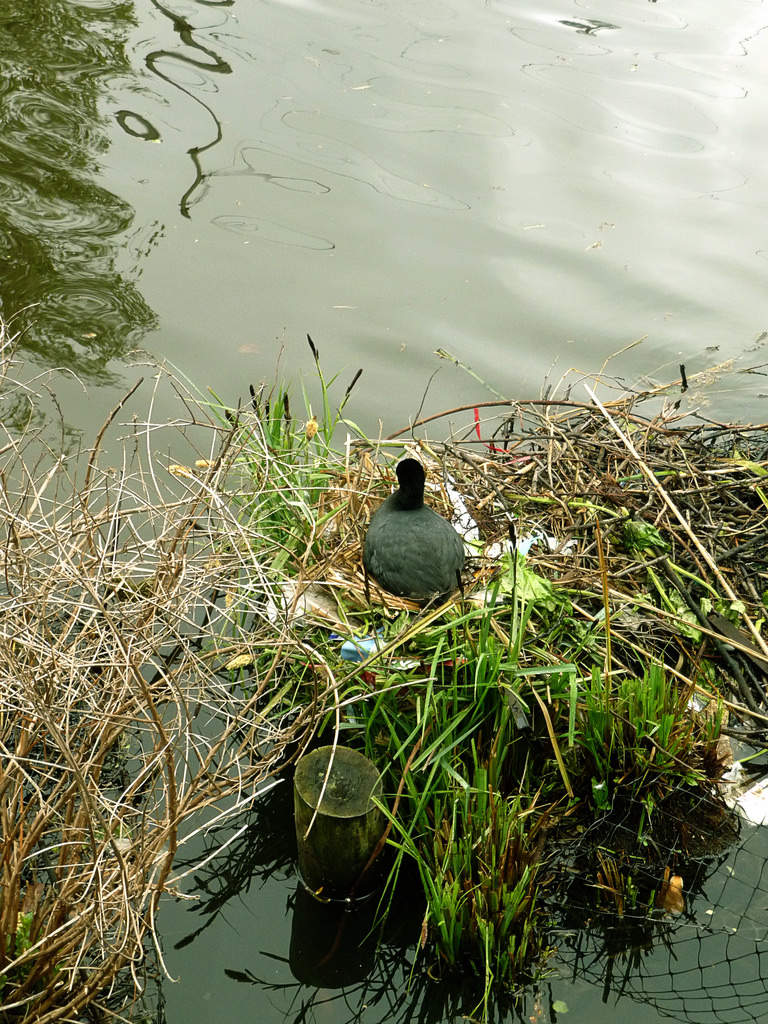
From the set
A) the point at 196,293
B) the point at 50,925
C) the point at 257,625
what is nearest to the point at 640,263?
the point at 196,293

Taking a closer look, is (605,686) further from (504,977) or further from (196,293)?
(196,293)

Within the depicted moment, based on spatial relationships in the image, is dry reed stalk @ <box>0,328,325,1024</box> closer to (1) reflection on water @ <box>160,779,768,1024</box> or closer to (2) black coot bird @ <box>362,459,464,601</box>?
(1) reflection on water @ <box>160,779,768,1024</box>

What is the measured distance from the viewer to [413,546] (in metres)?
3.37

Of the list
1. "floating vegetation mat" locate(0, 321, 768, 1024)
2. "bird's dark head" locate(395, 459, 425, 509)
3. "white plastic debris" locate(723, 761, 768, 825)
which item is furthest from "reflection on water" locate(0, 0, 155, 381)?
"white plastic debris" locate(723, 761, 768, 825)

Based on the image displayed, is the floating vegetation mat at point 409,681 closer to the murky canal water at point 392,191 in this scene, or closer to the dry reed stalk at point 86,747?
the dry reed stalk at point 86,747

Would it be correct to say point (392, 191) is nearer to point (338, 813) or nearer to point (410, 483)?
point (410, 483)

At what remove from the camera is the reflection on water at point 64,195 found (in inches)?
251

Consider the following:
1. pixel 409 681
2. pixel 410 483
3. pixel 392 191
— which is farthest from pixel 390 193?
pixel 409 681

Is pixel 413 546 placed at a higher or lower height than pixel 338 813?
higher

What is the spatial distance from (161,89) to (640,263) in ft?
13.9

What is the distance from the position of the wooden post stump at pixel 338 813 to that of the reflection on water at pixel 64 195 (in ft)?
11.8

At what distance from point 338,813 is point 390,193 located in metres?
5.81

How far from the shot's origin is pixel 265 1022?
2951mm

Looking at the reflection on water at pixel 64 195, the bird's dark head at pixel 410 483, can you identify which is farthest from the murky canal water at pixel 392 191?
the bird's dark head at pixel 410 483
